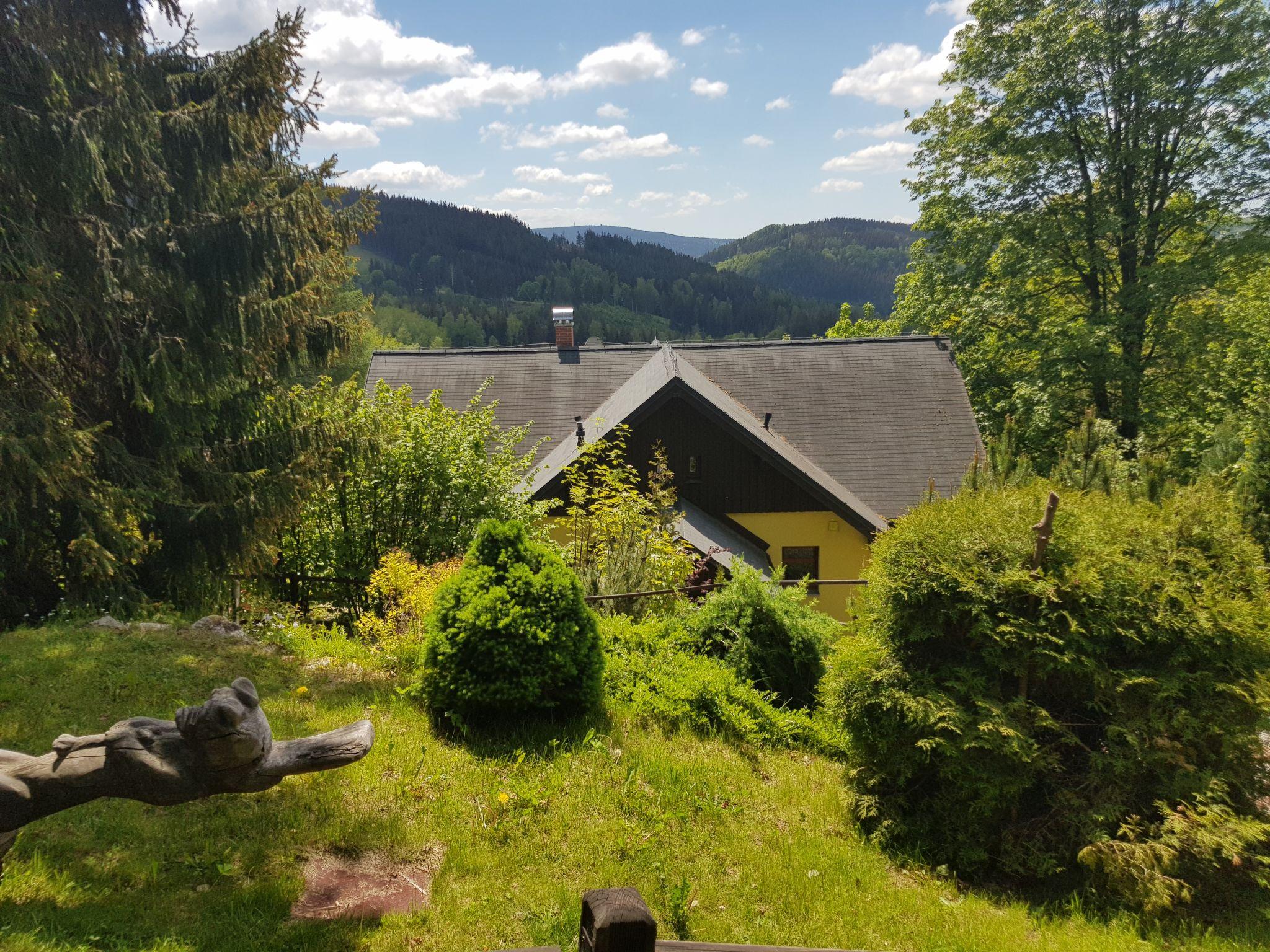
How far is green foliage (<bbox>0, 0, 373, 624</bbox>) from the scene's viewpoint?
797cm

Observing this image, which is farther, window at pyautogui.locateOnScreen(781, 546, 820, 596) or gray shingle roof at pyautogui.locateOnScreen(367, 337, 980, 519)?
gray shingle roof at pyautogui.locateOnScreen(367, 337, 980, 519)

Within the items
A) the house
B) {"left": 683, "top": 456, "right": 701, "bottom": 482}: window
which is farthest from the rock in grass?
{"left": 683, "top": 456, "right": 701, "bottom": 482}: window

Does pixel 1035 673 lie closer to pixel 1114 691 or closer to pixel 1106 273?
pixel 1114 691

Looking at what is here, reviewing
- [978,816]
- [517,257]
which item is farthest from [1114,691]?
[517,257]

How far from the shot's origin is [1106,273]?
71.1 feet

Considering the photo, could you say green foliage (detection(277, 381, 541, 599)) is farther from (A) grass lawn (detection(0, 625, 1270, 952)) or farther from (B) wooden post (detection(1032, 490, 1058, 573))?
(B) wooden post (detection(1032, 490, 1058, 573))

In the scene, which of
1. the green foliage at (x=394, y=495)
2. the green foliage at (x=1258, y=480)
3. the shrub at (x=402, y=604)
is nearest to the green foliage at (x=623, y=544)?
the green foliage at (x=394, y=495)

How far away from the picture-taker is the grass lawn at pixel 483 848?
12.5 feet

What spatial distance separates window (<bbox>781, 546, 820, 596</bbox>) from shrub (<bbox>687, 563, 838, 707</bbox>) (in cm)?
890

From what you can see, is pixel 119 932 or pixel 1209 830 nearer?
pixel 119 932

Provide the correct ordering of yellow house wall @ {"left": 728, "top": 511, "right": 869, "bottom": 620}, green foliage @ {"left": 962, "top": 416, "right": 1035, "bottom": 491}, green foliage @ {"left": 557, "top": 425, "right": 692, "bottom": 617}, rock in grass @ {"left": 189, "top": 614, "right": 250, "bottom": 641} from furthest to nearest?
yellow house wall @ {"left": 728, "top": 511, "right": 869, "bottom": 620} → green foliage @ {"left": 557, "top": 425, "right": 692, "bottom": 617} → green foliage @ {"left": 962, "top": 416, "right": 1035, "bottom": 491} → rock in grass @ {"left": 189, "top": 614, "right": 250, "bottom": 641}

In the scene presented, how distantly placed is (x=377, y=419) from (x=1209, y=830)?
10.6m

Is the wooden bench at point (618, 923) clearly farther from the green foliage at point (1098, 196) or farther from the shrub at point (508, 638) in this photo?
the green foliage at point (1098, 196)

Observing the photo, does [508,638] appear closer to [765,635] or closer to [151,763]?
[151,763]
